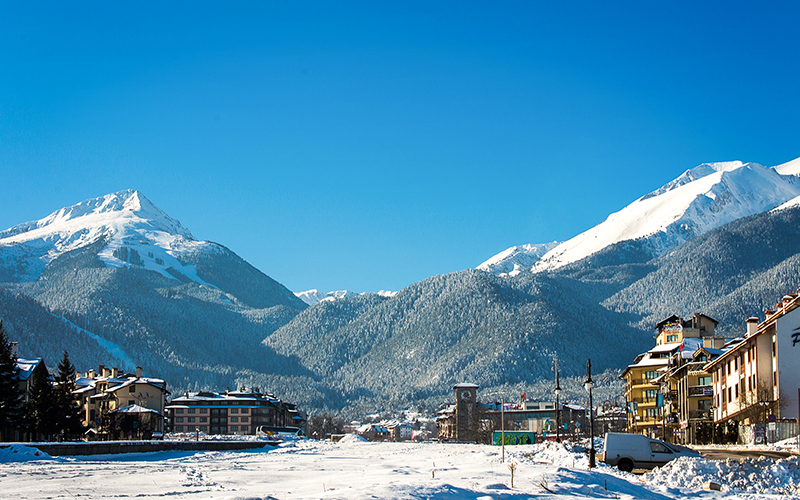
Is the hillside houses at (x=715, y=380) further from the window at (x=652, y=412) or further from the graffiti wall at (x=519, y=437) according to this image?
the graffiti wall at (x=519, y=437)

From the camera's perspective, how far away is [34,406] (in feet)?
258

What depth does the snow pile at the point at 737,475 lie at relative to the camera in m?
32.6

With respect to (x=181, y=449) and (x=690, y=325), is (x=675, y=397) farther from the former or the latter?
(x=181, y=449)

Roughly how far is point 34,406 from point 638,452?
188 feet

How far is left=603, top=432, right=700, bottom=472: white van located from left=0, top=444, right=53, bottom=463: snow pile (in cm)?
3266

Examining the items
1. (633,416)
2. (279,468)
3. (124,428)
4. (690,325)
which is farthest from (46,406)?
(690,325)

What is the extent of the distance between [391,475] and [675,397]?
68009 millimetres

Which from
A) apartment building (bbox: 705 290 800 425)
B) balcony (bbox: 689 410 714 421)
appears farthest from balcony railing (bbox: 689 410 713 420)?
apartment building (bbox: 705 290 800 425)

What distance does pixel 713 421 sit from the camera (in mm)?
84188

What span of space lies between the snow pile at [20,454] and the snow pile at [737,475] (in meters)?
34.7

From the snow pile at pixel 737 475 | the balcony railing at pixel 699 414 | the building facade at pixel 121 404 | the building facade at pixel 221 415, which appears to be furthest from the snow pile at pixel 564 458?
the building facade at pixel 221 415

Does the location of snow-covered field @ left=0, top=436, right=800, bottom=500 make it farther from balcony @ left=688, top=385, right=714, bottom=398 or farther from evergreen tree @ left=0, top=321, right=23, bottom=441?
balcony @ left=688, top=385, right=714, bottom=398

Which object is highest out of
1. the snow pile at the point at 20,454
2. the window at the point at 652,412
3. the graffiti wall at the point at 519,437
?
the snow pile at the point at 20,454

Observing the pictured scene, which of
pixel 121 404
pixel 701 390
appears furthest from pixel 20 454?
pixel 121 404
